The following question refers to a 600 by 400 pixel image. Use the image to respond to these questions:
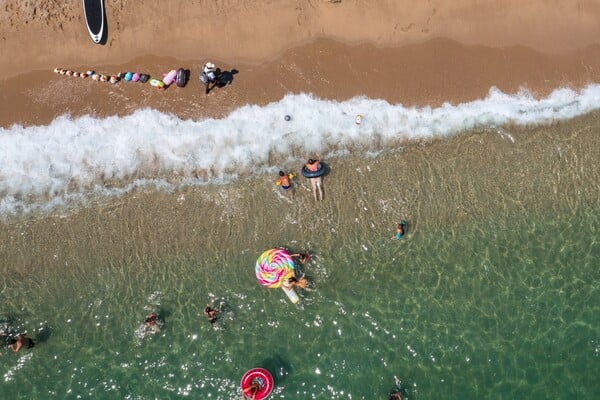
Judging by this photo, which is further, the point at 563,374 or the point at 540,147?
the point at 540,147

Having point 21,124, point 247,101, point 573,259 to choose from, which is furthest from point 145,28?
point 573,259

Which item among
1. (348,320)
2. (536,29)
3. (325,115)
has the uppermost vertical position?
(536,29)

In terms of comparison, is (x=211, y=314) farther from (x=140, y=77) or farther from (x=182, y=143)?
(x=140, y=77)

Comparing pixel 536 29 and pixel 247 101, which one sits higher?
pixel 536 29

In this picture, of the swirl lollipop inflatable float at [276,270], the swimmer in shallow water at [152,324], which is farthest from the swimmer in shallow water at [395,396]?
the swimmer in shallow water at [152,324]

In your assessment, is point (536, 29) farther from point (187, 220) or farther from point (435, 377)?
point (187, 220)

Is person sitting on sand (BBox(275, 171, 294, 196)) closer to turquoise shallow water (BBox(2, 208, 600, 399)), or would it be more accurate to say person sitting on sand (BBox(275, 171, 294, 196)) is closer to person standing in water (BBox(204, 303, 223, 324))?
turquoise shallow water (BBox(2, 208, 600, 399))

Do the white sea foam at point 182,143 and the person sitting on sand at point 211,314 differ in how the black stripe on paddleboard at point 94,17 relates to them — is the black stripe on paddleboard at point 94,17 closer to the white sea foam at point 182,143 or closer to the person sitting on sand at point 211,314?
the white sea foam at point 182,143

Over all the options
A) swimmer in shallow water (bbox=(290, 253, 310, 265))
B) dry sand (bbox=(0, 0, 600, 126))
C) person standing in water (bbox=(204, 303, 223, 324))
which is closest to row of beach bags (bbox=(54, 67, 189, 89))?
dry sand (bbox=(0, 0, 600, 126))

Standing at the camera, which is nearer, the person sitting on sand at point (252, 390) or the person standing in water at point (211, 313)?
the person sitting on sand at point (252, 390)
